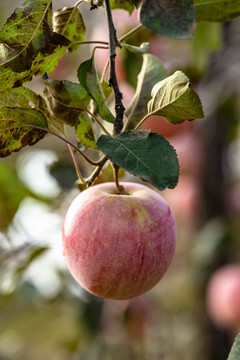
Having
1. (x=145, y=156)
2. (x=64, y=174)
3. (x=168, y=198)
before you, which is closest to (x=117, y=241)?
(x=145, y=156)

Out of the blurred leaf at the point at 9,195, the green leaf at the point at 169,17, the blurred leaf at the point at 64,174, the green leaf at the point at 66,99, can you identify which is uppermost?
the green leaf at the point at 169,17

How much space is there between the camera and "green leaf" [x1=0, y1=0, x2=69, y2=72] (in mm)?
560

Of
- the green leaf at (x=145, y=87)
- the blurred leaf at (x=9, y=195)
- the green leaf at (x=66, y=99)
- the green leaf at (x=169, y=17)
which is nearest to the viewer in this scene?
the green leaf at (x=169, y=17)

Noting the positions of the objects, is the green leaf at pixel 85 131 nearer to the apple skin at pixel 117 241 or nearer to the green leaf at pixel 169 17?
the apple skin at pixel 117 241

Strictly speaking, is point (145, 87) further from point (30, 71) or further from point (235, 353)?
point (235, 353)

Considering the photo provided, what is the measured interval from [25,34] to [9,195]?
0.95m

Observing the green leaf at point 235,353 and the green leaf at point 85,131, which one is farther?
the green leaf at point 85,131

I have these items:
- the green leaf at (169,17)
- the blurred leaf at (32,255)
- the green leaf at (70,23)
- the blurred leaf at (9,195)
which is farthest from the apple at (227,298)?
the green leaf at (169,17)

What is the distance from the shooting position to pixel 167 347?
10.2ft

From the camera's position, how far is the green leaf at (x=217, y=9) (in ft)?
2.41

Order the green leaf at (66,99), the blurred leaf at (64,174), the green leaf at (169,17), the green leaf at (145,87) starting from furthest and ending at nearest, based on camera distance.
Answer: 1. the blurred leaf at (64,174)
2. the green leaf at (145,87)
3. the green leaf at (66,99)
4. the green leaf at (169,17)

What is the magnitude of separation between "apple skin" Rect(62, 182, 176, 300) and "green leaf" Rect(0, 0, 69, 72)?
19cm

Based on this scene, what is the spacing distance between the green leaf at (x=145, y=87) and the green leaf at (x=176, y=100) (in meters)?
0.10

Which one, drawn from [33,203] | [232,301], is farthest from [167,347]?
[33,203]
